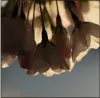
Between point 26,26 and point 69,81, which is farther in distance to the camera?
point 69,81

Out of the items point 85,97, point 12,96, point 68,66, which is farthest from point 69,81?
point 68,66

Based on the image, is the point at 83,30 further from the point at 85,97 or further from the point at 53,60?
the point at 85,97

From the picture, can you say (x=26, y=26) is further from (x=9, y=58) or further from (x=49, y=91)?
(x=49, y=91)

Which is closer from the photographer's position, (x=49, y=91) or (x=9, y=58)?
(x=9, y=58)

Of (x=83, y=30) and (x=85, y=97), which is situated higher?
(x=83, y=30)

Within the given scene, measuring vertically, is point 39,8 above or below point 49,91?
above

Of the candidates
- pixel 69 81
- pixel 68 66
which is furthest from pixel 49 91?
pixel 68 66
